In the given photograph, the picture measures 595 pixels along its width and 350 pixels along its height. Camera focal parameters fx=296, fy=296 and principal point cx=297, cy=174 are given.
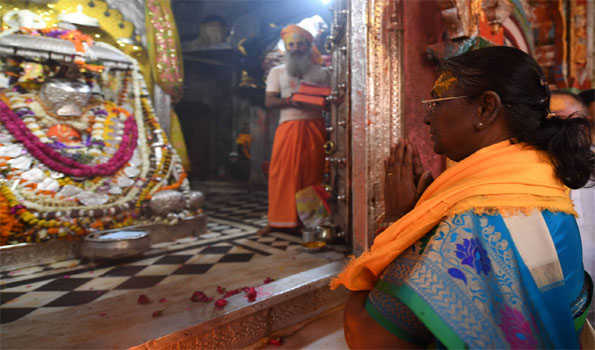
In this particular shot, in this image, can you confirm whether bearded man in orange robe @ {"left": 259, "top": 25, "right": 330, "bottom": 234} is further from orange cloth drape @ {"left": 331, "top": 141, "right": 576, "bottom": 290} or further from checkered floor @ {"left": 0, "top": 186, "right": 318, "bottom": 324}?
orange cloth drape @ {"left": 331, "top": 141, "right": 576, "bottom": 290}

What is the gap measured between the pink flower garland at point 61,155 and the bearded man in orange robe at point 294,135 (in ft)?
5.60

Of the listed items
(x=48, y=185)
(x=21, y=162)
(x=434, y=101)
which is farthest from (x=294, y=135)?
(x=434, y=101)

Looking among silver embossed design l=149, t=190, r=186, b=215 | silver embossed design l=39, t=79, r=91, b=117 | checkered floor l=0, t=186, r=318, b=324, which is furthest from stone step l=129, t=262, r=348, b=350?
silver embossed design l=39, t=79, r=91, b=117

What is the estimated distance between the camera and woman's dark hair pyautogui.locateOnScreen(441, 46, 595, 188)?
2.43ft

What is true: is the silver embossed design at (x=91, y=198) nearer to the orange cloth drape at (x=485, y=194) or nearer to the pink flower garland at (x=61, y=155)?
the pink flower garland at (x=61, y=155)

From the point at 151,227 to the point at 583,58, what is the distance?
6.16 metres

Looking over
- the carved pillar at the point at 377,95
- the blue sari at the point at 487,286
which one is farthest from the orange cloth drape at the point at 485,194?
the carved pillar at the point at 377,95

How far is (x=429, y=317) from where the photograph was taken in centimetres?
61

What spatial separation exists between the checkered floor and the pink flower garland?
3.04ft

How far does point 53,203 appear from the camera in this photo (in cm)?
279

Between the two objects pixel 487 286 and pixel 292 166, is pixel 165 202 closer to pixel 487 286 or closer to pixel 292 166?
pixel 292 166

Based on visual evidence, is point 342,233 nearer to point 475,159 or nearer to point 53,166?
point 475,159

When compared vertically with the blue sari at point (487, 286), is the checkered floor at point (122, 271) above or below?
below

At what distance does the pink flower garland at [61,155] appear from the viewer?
2676 millimetres
